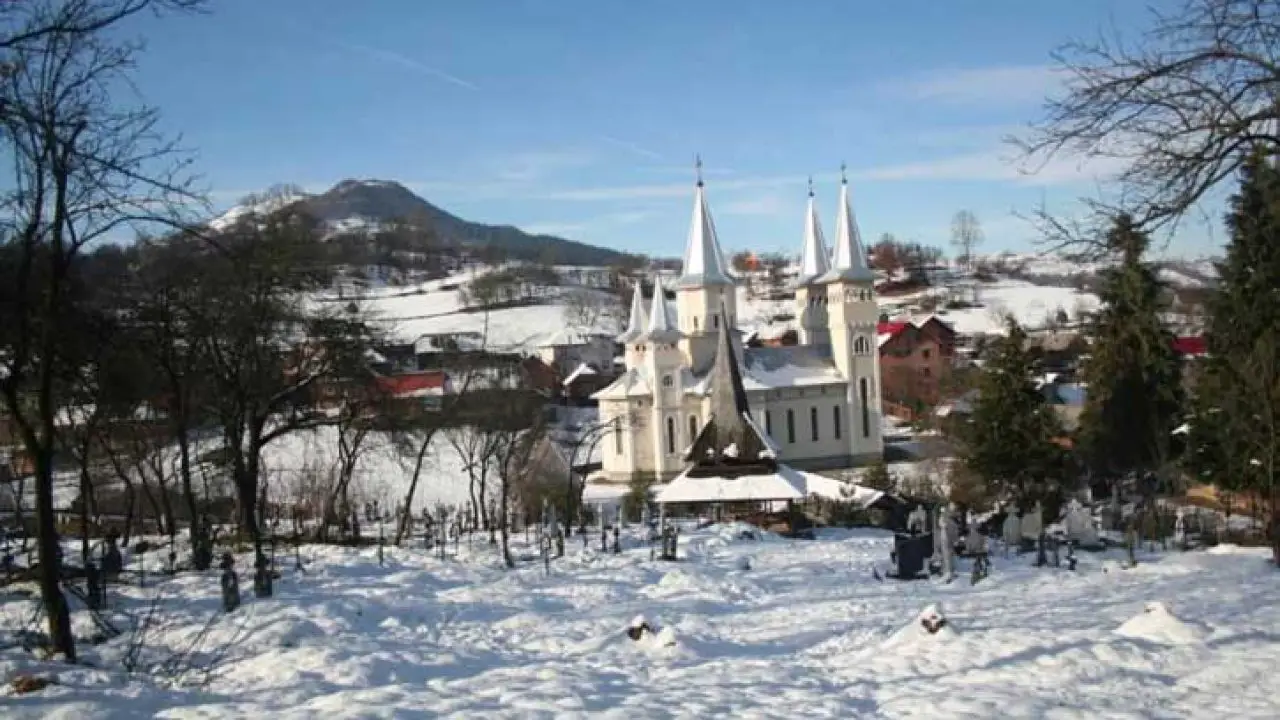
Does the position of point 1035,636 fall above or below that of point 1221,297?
below

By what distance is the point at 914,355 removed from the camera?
83188mm

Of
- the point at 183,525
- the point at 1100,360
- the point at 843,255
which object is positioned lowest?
the point at 183,525

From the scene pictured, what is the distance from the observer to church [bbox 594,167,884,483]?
179ft

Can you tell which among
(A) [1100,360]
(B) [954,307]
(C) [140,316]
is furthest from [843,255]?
(B) [954,307]

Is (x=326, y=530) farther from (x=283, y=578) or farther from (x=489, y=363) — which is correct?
(x=489, y=363)

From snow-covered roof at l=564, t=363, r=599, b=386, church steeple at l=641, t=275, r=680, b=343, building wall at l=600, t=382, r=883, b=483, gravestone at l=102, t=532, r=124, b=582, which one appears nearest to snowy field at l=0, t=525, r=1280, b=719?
gravestone at l=102, t=532, r=124, b=582

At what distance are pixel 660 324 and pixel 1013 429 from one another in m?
25.5

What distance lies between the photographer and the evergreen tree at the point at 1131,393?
1368 inches

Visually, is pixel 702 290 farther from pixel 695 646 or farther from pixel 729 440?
pixel 695 646

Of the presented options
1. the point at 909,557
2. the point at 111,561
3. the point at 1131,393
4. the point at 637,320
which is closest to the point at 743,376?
the point at 637,320

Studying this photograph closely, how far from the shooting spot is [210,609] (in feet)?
46.8

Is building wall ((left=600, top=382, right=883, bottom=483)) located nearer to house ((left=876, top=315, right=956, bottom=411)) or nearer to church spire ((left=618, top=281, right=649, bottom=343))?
church spire ((left=618, top=281, right=649, bottom=343))

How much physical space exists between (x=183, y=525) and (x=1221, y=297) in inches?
1194

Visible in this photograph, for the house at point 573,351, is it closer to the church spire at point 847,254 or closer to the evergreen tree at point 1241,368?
the church spire at point 847,254
